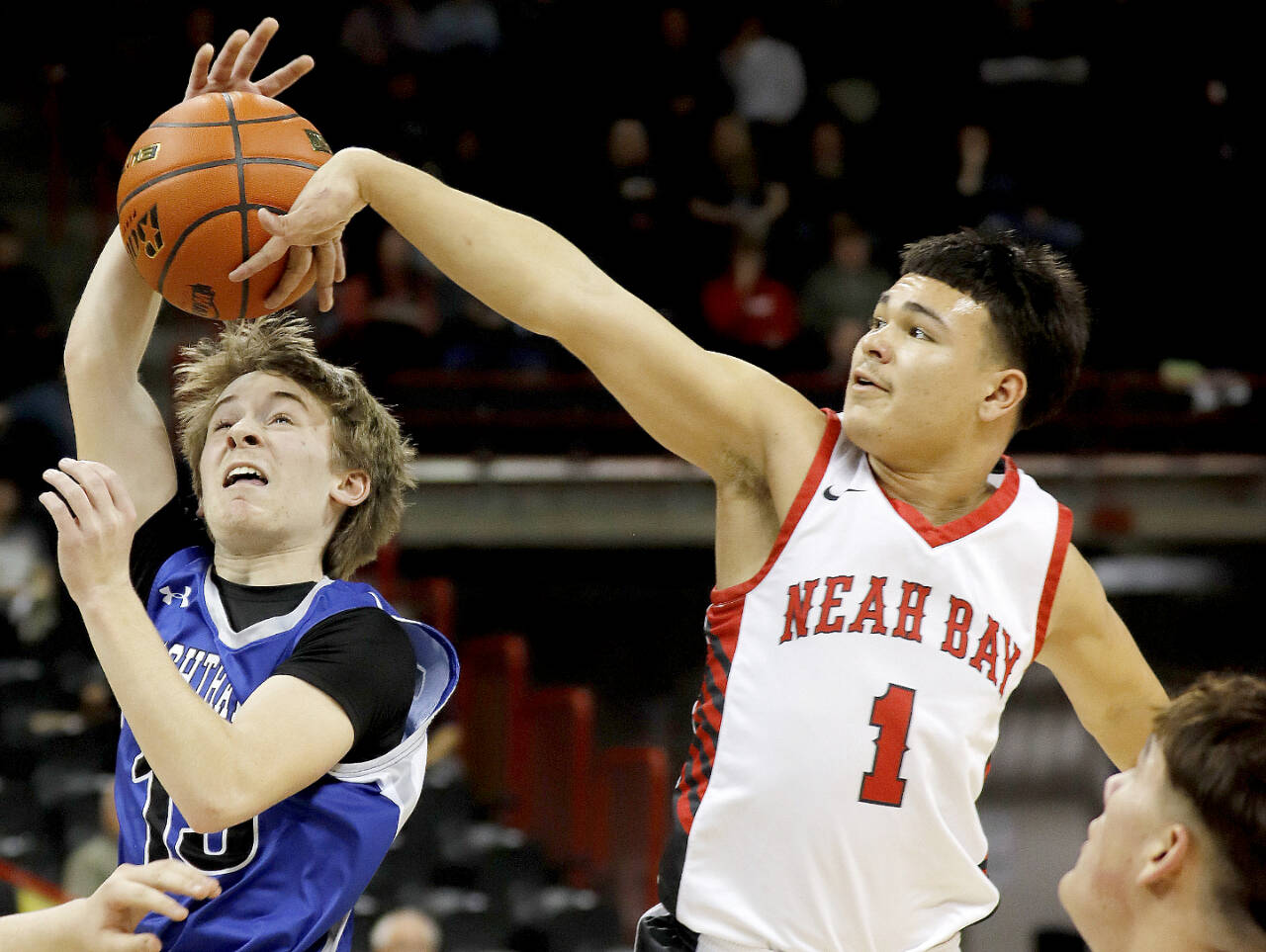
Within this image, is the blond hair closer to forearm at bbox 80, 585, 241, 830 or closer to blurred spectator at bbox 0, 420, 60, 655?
forearm at bbox 80, 585, 241, 830

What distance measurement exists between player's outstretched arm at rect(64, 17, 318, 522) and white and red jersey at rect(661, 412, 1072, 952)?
3.45ft

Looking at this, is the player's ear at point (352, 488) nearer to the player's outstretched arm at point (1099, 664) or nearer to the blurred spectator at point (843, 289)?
the player's outstretched arm at point (1099, 664)

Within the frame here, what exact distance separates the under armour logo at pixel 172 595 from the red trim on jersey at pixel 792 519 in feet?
2.93

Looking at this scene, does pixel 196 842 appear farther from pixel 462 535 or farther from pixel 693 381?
pixel 462 535

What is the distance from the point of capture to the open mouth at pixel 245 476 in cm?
254

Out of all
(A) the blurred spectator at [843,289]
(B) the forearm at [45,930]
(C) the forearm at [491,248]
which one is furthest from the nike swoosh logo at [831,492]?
(A) the blurred spectator at [843,289]

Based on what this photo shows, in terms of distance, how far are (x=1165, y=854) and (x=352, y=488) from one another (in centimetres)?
151

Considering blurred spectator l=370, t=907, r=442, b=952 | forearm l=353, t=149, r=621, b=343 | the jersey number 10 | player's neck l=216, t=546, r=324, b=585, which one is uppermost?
forearm l=353, t=149, r=621, b=343

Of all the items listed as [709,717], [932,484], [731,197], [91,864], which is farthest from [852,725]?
[731,197]

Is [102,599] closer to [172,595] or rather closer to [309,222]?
[172,595]

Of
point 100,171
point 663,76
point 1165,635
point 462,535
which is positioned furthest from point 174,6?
point 1165,635

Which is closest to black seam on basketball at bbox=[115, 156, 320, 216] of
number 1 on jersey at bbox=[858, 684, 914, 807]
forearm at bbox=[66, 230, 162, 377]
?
forearm at bbox=[66, 230, 162, 377]

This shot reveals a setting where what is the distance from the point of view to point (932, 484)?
261 centimetres

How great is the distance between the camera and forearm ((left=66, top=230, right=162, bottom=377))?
8.91 feet
